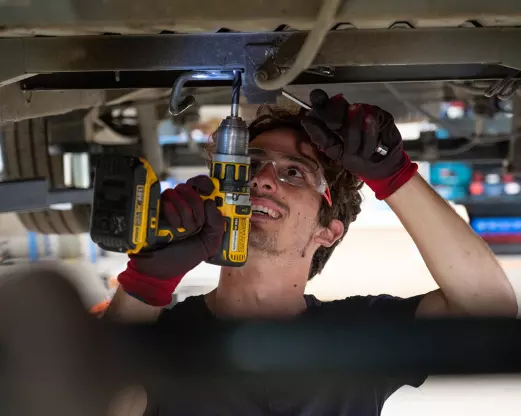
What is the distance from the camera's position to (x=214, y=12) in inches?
28.2

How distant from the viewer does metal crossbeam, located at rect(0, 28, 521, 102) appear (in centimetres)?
83

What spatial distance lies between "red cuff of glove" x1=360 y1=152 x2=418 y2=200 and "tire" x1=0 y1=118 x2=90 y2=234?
1376mm

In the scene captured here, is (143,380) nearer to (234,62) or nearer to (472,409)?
(234,62)

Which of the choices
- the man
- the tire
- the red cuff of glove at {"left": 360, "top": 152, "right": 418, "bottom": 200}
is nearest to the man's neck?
the man

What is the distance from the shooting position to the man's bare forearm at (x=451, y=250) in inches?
42.8

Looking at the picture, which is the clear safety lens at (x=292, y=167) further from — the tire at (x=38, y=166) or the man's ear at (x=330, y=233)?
the tire at (x=38, y=166)

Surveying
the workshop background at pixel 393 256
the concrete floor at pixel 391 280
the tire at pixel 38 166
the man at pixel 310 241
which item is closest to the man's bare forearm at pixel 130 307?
the man at pixel 310 241

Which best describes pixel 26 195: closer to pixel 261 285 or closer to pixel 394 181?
pixel 261 285

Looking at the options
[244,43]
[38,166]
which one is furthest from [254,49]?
[38,166]

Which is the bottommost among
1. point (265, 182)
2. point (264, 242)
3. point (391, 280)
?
point (391, 280)

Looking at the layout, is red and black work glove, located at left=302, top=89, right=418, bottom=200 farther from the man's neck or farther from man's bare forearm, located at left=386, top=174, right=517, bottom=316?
the man's neck

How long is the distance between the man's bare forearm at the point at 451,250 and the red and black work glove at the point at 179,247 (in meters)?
0.40

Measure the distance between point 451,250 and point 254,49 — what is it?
54 cm

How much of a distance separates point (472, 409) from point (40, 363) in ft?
8.78
